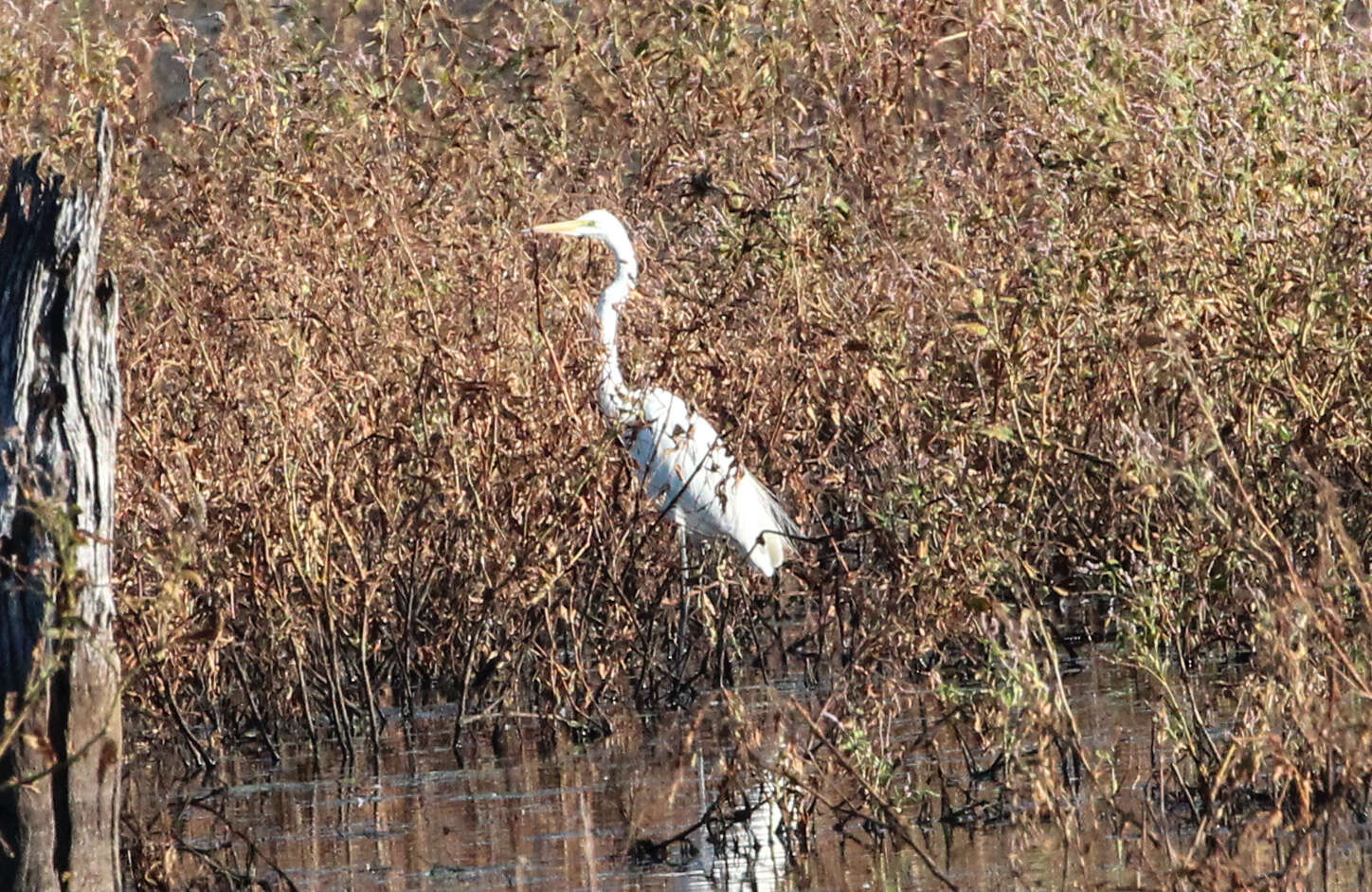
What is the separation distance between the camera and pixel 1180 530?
592 cm

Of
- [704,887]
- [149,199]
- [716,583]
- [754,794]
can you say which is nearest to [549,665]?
[716,583]

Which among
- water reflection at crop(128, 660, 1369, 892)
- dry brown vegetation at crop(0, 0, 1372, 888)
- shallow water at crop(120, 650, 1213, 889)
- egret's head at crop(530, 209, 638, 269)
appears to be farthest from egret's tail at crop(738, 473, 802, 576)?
egret's head at crop(530, 209, 638, 269)

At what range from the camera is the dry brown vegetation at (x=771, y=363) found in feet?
18.4

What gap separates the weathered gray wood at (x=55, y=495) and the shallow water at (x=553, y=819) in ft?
2.48

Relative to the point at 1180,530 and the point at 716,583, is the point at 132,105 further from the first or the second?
the point at 1180,530

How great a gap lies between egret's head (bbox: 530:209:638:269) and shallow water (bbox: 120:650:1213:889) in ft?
5.21

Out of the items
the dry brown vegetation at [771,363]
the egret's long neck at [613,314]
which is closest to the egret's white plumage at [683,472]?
the egret's long neck at [613,314]

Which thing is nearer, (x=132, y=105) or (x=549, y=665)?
(x=549, y=665)

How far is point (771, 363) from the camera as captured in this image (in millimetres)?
6625

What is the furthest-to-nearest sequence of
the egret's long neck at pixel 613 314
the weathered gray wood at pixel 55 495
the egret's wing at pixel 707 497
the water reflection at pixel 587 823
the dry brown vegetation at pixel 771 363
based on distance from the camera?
the egret's long neck at pixel 613 314 < the egret's wing at pixel 707 497 < the dry brown vegetation at pixel 771 363 < the water reflection at pixel 587 823 < the weathered gray wood at pixel 55 495

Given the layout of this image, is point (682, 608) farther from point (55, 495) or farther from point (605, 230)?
point (55, 495)

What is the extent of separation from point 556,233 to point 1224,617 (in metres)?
2.60

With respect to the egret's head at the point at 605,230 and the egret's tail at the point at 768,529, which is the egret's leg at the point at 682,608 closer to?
the egret's tail at the point at 768,529

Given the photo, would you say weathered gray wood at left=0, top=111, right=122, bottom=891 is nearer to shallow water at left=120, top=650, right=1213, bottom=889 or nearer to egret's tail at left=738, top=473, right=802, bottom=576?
shallow water at left=120, top=650, right=1213, bottom=889
